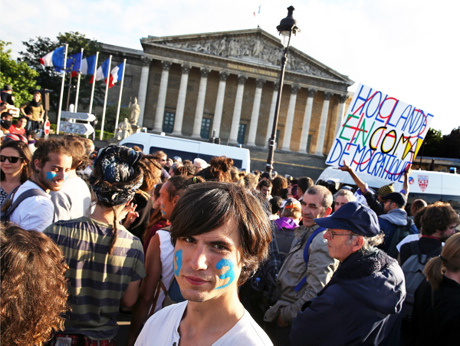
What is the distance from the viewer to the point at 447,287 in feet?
8.91

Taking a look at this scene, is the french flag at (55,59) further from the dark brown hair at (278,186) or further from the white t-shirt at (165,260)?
the white t-shirt at (165,260)

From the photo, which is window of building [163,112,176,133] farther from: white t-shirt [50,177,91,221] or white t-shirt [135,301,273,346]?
white t-shirt [135,301,273,346]

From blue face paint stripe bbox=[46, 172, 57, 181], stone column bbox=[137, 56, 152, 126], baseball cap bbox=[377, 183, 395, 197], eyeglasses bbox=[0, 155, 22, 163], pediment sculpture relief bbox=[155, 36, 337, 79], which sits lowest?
blue face paint stripe bbox=[46, 172, 57, 181]

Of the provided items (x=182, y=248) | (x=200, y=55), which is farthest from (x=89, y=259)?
(x=200, y=55)

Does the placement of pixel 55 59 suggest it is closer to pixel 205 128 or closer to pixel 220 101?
pixel 220 101

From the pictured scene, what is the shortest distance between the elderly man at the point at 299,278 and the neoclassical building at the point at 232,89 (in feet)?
116

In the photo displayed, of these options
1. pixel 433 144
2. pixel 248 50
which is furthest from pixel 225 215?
pixel 433 144

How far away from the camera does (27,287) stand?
1.46m

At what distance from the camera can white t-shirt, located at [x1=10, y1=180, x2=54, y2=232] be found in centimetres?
272

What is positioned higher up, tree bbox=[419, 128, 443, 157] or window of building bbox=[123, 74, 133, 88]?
window of building bbox=[123, 74, 133, 88]

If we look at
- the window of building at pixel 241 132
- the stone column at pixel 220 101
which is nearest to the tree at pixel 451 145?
the window of building at pixel 241 132

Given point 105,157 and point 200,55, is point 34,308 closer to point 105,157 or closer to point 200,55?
point 105,157

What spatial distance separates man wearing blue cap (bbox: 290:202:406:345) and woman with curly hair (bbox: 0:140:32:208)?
2.77 metres

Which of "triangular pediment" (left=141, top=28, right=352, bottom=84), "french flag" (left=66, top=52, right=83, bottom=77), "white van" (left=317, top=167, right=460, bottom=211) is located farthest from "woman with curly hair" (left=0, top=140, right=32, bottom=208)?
"triangular pediment" (left=141, top=28, right=352, bottom=84)
